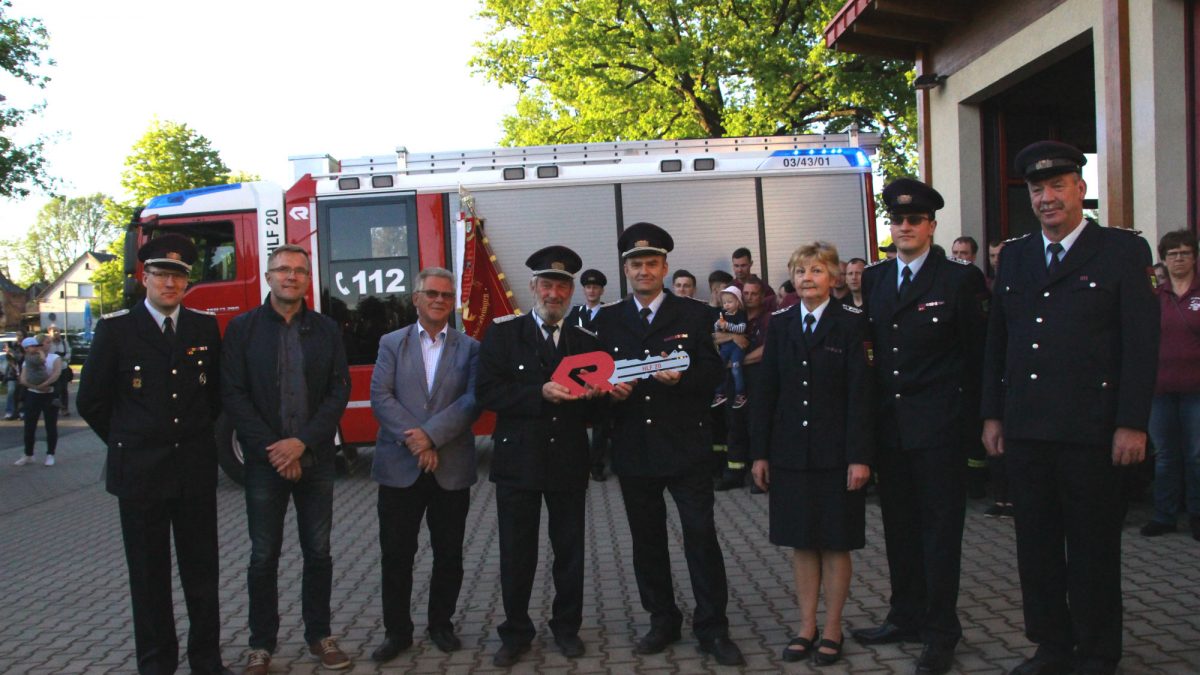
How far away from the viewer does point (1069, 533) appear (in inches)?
158

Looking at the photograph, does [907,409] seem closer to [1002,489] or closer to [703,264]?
[1002,489]

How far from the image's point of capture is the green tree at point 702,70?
2125cm

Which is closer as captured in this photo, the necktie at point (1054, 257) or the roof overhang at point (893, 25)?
the necktie at point (1054, 257)

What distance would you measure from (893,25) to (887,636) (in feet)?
27.7

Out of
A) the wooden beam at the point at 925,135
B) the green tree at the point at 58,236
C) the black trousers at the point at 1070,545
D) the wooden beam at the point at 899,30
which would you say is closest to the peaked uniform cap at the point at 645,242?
the black trousers at the point at 1070,545

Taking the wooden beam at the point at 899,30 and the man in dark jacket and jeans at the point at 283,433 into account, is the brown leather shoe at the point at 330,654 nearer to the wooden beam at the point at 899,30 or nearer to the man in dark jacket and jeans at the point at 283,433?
the man in dark jacket and jeans at the point at 283,433

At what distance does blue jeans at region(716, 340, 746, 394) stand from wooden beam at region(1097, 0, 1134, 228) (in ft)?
10.7

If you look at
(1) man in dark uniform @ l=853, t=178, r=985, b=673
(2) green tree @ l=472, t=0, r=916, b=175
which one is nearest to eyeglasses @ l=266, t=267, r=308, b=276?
(1) man in dark uniform @ l=853, t=178, r=985, b=673

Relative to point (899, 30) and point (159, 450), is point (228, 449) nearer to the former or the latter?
point (159, 450)

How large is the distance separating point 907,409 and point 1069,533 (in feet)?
2.64

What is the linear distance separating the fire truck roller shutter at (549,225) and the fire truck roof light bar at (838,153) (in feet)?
6.10

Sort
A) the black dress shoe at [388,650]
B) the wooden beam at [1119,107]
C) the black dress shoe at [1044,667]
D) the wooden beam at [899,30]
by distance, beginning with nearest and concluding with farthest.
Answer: the black dress shoe at [1044,667] < the black dress shoe at [388,650] < the wooden beam at [1119,107] < the wooden beam at [899,30]

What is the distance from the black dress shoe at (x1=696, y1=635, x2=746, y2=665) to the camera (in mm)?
4398

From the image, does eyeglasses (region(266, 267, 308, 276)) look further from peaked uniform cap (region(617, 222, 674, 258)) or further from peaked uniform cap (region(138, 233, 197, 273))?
peaked uniform cap (region(617, 222, 674, 258))
